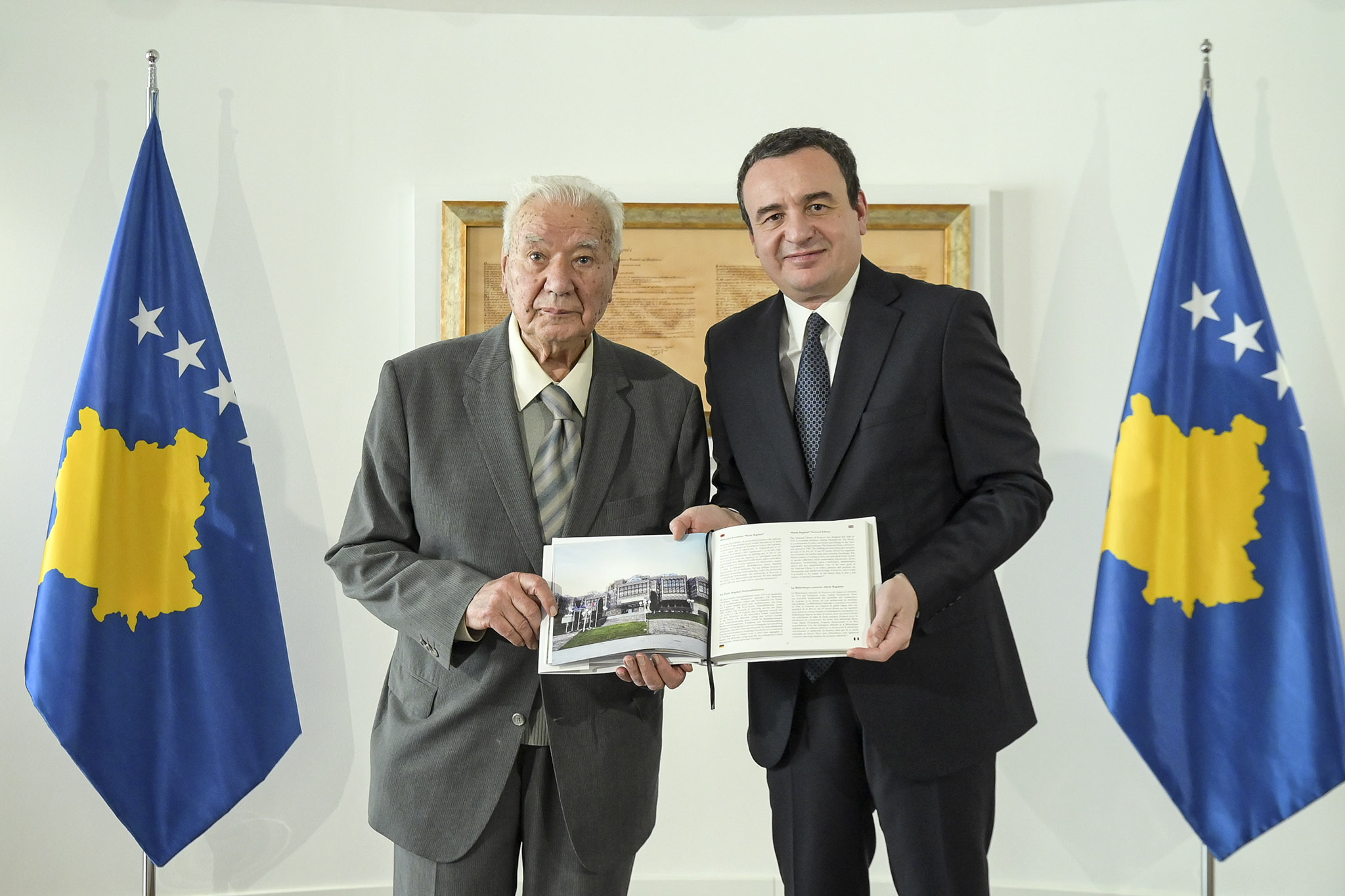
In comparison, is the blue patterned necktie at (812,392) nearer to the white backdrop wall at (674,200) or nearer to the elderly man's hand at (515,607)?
the elderly man's hand at (515,607)

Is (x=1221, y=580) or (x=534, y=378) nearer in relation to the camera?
(x=534, y=378)

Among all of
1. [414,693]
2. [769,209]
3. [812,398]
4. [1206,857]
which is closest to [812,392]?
[812,398]

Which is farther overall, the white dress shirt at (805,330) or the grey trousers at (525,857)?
the white dress shirt at (805,330)

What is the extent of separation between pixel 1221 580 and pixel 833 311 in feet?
5.29

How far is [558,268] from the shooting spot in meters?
1.81

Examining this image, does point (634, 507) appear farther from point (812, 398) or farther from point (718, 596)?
point (812, 398)

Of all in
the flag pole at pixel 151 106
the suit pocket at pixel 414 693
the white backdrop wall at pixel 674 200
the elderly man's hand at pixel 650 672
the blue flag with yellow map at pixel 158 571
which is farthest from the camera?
the white backdrop wall at pixel 674 200

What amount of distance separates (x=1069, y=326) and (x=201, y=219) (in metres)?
2.87

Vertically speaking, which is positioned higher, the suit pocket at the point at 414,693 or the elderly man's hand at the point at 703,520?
the elderly man's hand at the point at 703,520

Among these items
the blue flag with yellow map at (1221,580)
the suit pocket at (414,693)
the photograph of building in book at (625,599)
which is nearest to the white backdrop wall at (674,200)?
the blue flag with yellow map at (1221,580)

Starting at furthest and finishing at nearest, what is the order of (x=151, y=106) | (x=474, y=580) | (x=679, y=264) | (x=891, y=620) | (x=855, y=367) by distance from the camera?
(x=679, y=264) < (x=151, y=106) < (x=855, y=367) < (x=474, y=580) < (x=891, y=620)

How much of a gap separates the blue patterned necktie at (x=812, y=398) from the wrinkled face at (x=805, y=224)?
0.24 ft

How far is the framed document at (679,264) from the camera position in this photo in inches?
123

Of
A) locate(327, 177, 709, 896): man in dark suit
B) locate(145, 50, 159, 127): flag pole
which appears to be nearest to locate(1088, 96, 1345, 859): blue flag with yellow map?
locate(327, 177, 709, 896): man in dark suit
